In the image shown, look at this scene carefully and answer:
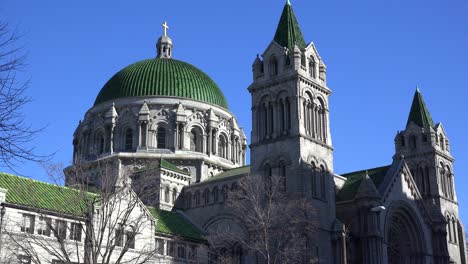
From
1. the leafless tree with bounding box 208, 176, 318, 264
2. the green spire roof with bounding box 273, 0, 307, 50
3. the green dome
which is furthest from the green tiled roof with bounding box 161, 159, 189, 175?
the green spire roof with bounding box 273, 0, 307, 50

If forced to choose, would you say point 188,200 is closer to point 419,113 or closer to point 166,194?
point 166,194

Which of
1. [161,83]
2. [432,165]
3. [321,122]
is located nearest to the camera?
[321,122]

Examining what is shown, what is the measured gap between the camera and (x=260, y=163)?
6888 cm

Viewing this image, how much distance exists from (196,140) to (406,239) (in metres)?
30.4

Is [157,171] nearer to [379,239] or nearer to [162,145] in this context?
[162,145]

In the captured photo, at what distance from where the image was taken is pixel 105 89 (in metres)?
95.9

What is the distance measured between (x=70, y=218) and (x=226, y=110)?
4559 centimetres

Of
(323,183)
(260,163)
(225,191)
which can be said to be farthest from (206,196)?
(323,183)

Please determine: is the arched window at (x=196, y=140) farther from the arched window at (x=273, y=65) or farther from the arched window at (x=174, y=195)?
the arched window at (x=273, y=65)

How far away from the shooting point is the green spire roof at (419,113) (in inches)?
3383

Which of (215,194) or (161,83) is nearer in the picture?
(215,194)

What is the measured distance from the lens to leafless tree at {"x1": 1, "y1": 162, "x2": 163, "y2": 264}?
137 ft

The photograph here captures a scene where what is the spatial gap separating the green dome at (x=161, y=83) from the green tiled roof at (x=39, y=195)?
34632mm

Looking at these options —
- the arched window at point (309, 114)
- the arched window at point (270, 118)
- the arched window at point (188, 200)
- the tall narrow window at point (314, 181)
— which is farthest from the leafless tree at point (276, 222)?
the arched window at point (188, 200)
